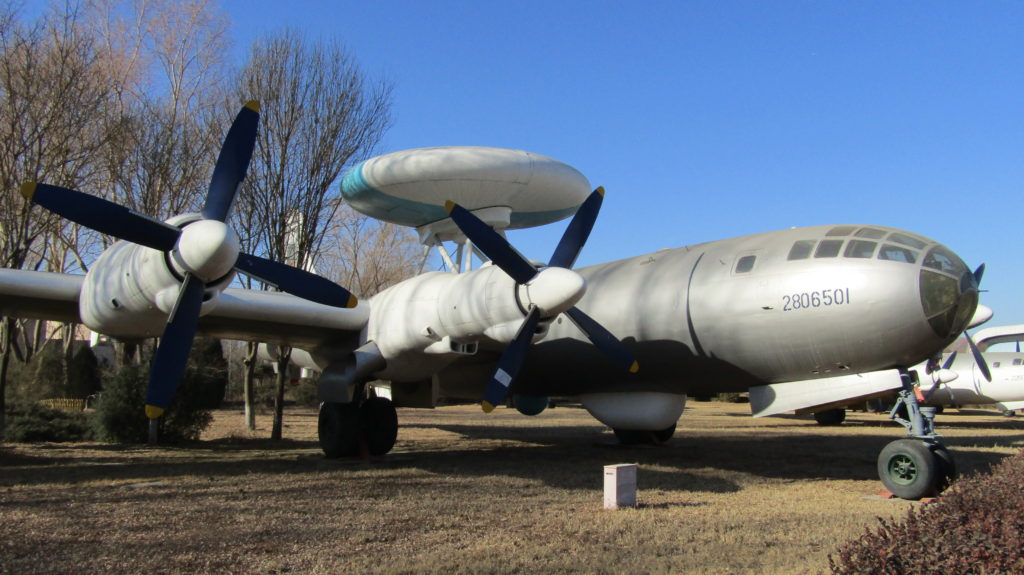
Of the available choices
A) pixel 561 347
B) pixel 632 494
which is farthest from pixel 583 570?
pixel 561 347

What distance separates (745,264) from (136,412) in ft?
48.5

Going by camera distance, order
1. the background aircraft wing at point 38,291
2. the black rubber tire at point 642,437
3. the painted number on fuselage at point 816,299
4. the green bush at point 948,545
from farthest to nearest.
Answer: the black rubber tire at point 642,437 < the background aircraft wing at point 38,291 < the painted number on fuselage at point 816,299 < the green bush at point 948,545

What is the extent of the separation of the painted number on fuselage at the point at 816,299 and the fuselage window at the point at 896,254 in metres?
0.72

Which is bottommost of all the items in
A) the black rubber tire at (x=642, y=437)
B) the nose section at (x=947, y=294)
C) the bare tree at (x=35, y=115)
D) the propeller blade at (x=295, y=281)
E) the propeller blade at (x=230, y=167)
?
the black rubber tire at (x=642, y=437)

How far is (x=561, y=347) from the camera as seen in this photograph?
13.8m

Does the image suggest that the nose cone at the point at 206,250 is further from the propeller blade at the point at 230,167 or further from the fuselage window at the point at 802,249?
the fuselage window at the point at 802,249

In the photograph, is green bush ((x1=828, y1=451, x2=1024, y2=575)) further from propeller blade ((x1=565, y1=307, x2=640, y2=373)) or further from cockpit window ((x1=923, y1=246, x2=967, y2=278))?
propeller blade ((x1=565, y1=307, x2=640, y2=373))

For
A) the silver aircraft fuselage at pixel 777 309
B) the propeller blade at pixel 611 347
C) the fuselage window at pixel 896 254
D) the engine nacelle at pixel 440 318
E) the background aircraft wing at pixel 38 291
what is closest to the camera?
the silver aircraft fuselage at pixel 777 309

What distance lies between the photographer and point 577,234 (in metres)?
11.7

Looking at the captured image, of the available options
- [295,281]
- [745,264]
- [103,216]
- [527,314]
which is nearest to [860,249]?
[745,264]

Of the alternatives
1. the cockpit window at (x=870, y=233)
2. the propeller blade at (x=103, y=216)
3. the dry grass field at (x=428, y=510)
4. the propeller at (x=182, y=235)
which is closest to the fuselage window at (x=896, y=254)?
the cockpit window at (x=870, y=233)

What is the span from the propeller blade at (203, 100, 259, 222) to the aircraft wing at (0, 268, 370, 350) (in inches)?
98.8

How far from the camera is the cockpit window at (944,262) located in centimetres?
967

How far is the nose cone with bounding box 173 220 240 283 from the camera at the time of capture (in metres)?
8.89
